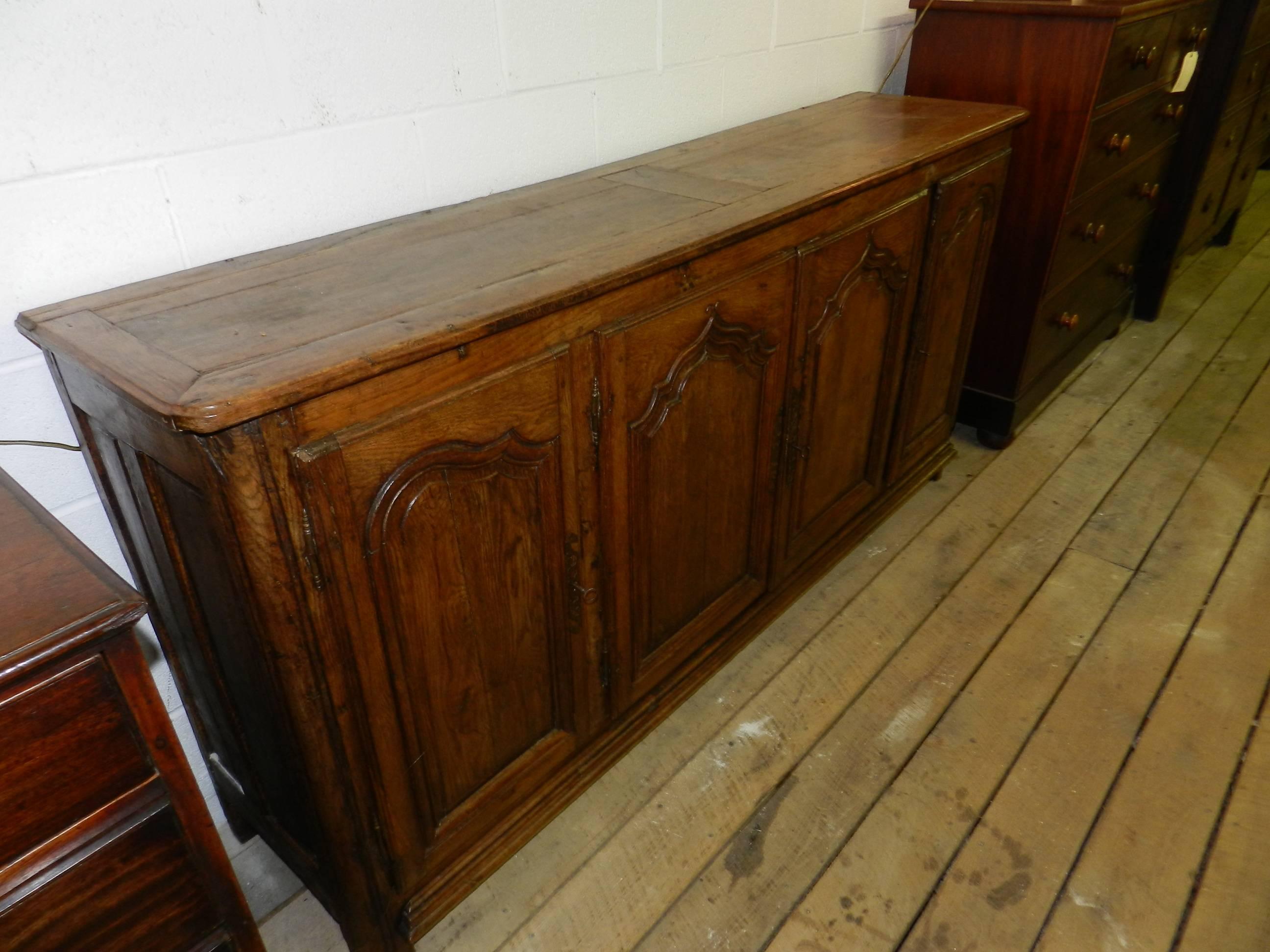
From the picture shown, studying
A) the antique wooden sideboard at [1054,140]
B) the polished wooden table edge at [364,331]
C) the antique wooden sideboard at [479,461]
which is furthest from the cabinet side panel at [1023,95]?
the polished wooden table edge at [364,331]

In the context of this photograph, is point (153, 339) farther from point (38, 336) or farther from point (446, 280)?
point (446, 280)

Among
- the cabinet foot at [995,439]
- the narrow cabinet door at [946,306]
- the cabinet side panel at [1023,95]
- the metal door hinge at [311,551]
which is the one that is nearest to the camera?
the metal door hinge at [311,551]

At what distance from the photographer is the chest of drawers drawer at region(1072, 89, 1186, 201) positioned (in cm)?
217

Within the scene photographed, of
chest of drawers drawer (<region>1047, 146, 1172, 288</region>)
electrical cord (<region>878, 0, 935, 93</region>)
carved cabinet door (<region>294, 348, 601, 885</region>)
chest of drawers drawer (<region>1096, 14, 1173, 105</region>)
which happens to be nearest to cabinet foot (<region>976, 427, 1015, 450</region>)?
chest of drawers drawer (<region>1047, 146, 1172, 288</region>)

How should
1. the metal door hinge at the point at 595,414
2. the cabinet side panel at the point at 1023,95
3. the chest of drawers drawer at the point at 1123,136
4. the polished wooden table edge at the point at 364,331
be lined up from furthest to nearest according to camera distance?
the chest of drawers drawer at the point at 1123,136 → the cabinet side panel at the point at 1023,95 → the metal door hinge at the point at 595,414 → the polished wooden table edge at the point at 364,331

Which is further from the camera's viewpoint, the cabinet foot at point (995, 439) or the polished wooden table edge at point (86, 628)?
the cabinet foot at point (995, 439)

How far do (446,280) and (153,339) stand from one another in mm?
339

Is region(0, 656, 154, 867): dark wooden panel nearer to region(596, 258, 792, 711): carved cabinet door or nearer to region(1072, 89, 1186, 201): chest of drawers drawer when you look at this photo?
region(596, 258, 792, 711): carved cabinet door

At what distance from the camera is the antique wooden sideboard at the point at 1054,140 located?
2.04m

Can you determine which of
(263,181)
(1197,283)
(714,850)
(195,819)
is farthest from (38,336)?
(1197,283)

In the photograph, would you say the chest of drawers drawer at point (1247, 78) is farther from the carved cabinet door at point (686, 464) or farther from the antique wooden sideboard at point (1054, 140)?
the carved cabinet door at point (686, 464)

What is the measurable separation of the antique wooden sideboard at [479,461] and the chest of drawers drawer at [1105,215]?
0.64 m

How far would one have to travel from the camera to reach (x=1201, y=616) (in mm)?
1945

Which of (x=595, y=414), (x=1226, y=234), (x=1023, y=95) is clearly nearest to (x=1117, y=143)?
(x=1023, y=95)
